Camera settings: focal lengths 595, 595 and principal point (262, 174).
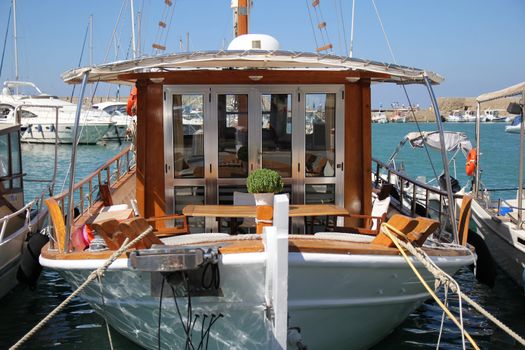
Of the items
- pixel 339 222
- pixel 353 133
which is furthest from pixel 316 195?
pixel 353 133

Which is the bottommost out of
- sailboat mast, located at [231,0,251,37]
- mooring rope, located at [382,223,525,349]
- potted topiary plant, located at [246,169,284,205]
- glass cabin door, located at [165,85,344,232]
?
mooring rope, located at [382,223,525,349]

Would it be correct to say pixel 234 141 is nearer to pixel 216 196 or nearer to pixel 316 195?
pixel 216 196

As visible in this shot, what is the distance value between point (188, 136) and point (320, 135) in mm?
1774

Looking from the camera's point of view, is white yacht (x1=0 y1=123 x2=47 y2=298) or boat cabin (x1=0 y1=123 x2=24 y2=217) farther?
boat cabin (x1=0 y1=123 x2=24 y2=217)

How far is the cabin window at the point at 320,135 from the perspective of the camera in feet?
26.1

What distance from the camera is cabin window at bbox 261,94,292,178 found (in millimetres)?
7914

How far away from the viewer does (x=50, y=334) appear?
7.90 m

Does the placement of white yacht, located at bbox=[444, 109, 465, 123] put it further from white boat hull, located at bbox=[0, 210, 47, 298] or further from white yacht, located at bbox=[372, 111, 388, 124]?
white boat hull, located at bbox=[0, 210, 47, 298]

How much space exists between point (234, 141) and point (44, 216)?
15.7 feet

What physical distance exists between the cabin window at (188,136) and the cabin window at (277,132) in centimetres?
84

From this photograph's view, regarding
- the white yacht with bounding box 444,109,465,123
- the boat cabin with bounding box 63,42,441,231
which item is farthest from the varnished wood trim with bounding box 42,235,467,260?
the white yacht with bounding box 444,109,465,123

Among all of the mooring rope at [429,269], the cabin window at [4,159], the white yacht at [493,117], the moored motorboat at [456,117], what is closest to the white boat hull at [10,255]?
the cabin window at [4,159]

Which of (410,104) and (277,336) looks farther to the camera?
(410,104)

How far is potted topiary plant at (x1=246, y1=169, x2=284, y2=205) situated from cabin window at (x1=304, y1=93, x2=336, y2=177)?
1.27 metres
